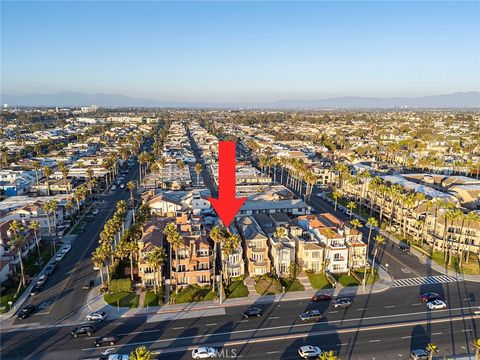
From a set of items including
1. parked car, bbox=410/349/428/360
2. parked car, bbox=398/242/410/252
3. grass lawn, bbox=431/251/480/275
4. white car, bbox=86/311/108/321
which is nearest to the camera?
parked car, bbox=410/349/428/360

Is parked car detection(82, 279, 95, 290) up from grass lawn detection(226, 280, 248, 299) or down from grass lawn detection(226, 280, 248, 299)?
up

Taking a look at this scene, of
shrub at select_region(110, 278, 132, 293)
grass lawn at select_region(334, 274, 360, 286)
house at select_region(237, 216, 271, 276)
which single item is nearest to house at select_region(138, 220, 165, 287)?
shrub at select_region(110, 278, 132, 293)

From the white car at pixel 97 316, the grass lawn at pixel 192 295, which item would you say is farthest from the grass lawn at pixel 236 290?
the white car at pixel 97 316

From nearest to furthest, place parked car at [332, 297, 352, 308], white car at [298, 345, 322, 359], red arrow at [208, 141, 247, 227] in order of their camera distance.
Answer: red arrow at [208, 141, 247, 227] < white car at [298, 345, 322, 359] < parked car at [332, 297, 352, 308]

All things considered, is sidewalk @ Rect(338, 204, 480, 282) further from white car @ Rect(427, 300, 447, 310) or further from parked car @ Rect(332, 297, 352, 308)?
parked car @ Rect(332, 297, 352, 308)

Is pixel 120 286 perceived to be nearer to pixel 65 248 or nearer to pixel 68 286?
pixel 68 286

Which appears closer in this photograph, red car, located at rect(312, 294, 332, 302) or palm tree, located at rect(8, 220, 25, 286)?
red car, located at rect(312, 294, 332, 302)

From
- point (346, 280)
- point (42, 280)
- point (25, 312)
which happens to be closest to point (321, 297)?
point (346, 280)
